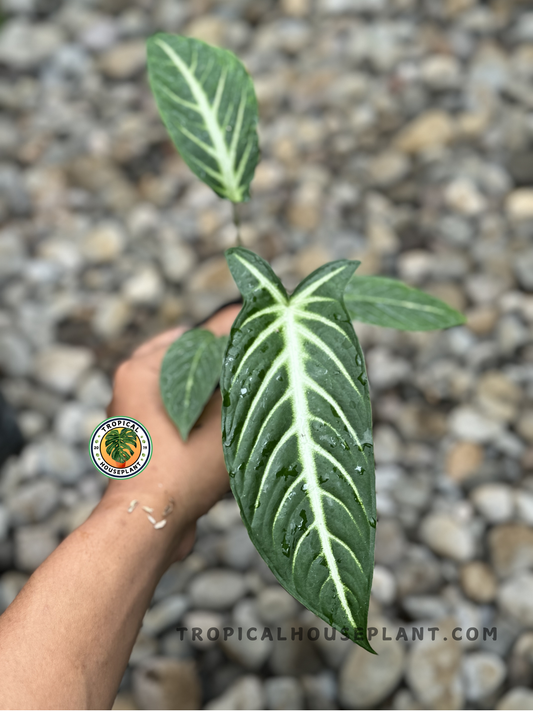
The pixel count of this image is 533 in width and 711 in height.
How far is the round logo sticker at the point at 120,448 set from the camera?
2.48 ft

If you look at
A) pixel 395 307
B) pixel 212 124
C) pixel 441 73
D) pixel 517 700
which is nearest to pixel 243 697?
pixel 517 700

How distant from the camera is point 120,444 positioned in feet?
2.52

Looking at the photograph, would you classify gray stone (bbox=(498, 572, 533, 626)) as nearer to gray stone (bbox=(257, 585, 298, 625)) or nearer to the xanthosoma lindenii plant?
gray stone (bbox=(257, 585, 298, 625))

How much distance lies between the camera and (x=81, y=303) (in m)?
1.59

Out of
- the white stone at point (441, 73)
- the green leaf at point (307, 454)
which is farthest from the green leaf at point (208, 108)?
the white stone at point (441, 73)

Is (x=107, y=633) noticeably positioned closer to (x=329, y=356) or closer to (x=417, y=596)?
(x=329, y=356)

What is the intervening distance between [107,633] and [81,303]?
3.28ft

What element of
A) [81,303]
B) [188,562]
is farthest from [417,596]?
[81,303]

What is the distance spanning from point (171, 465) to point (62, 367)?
2.24 feet

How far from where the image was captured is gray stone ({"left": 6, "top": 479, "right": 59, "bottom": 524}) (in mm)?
1271

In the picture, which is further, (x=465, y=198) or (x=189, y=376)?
(x=465, y=198)

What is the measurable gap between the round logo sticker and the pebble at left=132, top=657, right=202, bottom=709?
450 millimetres

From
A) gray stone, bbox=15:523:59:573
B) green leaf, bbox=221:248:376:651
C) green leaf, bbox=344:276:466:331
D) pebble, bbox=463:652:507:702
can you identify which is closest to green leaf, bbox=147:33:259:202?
green leaf, bbox=344:276:466:331

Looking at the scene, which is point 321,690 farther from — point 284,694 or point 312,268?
point 312,268
